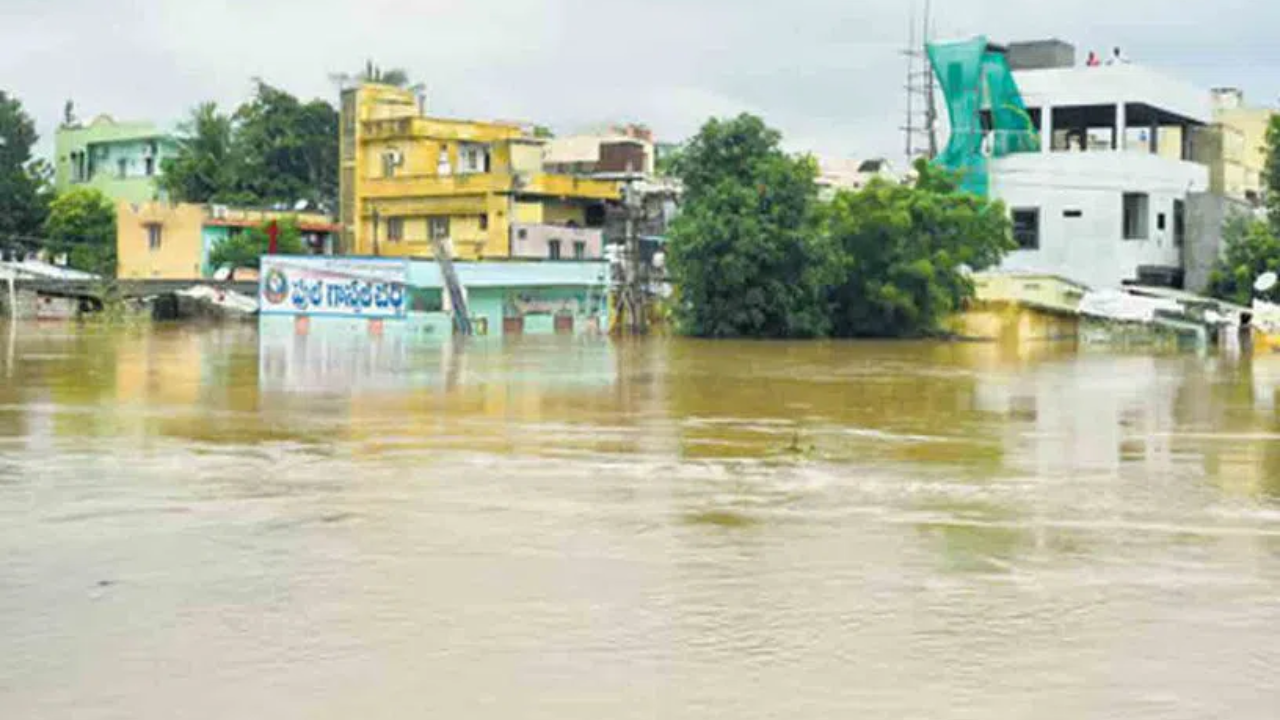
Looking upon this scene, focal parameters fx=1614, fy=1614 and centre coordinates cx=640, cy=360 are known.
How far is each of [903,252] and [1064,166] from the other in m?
8.25

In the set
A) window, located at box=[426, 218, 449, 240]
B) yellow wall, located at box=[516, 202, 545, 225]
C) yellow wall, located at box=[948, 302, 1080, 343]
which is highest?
yellow wall, located at box=[516, 202, 545, 225]

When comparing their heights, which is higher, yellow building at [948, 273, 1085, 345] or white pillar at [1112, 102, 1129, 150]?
white pillar at [1112, 102, 1129, 150]

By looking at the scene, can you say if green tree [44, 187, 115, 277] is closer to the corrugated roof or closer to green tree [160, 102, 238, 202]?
green tree [160, 102, 238, 202]

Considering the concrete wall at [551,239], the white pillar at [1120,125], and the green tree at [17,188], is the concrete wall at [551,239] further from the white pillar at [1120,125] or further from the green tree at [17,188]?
the green tree at [17,188]

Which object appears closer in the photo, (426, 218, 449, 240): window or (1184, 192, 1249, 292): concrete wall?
(1184, 192, 1249, 292): concrete wall

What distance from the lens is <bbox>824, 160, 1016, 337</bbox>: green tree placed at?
4562cm

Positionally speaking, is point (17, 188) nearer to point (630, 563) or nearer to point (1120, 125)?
point (1120, 125)

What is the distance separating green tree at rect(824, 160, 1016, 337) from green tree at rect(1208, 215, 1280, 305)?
24.7 feet

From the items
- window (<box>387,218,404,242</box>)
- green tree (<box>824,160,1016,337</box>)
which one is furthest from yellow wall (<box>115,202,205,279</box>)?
green tree (<box>824,160,1016,337</box>)

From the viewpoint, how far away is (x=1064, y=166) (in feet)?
167

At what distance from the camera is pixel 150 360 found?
93.2ft

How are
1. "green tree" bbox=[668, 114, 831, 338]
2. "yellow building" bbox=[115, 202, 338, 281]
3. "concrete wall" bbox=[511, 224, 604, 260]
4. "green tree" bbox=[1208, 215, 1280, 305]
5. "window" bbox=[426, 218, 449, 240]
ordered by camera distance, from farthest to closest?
"yellow building" bbox=[115, 202, 338, 281], "window" bbox=[426, 218, 449, 240], "concrete wall" bbox=[511, 224, 604, 260], "green tree" bbox=[1208, 215, 1280, 305], "green tree" bbox=[668, 114, 831, 338]

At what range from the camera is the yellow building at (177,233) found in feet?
186

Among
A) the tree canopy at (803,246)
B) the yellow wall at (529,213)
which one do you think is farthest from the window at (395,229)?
the tree canopy at (803,246)
